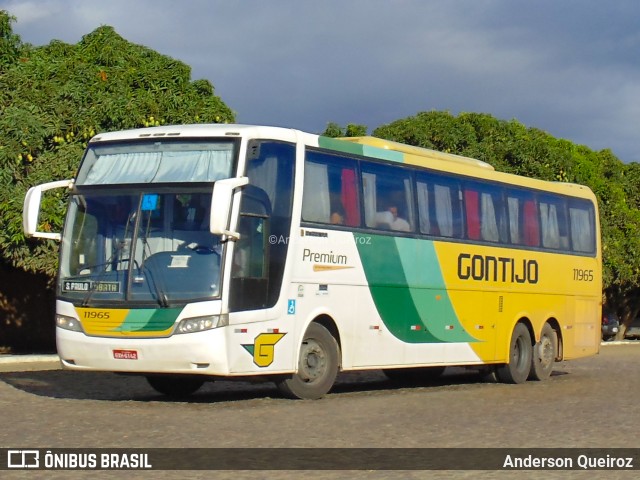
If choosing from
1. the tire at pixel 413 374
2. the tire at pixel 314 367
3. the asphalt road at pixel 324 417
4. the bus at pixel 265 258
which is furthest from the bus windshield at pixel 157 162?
the tire at pixel 413 374

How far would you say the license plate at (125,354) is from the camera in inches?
615

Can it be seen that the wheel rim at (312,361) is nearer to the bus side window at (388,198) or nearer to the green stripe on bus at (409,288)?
the green stripe on bus at (409,288)

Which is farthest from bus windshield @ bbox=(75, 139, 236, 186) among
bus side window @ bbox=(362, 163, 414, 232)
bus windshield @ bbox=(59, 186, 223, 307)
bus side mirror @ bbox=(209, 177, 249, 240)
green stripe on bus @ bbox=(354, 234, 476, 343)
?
bus side window @ bbox=(362, 163, 414, 232)

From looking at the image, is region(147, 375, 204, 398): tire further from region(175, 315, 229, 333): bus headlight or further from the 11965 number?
the 11965 number

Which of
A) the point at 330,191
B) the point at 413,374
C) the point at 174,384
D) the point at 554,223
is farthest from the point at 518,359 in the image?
the point at 174,384

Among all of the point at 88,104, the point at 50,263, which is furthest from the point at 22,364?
the point at 88,104

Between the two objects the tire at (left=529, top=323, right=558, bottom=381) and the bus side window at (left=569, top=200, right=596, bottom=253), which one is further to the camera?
the bus side window at (left=569, top=200, right=596, bottom=253)

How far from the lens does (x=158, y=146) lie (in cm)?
1653

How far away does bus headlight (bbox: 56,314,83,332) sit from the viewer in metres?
16.1

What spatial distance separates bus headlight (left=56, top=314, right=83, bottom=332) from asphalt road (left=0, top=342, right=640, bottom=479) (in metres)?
0.91

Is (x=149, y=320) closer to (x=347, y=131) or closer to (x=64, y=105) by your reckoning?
(x=64, y=105)

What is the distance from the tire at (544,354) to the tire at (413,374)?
5.42 feet

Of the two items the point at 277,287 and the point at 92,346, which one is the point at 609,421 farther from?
the point at 92,346

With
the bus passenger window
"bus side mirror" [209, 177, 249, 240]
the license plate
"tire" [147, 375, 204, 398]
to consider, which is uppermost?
the bus passenger window
